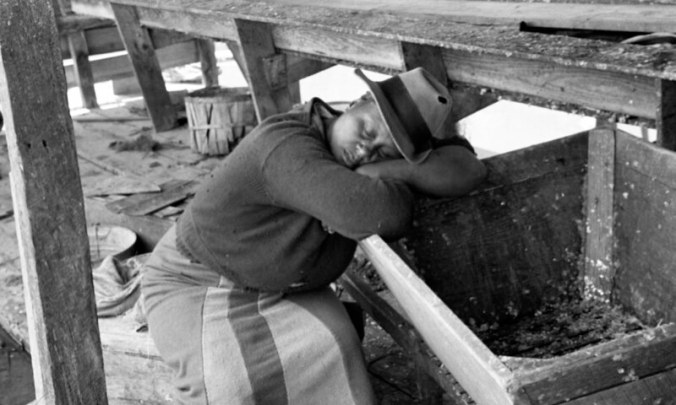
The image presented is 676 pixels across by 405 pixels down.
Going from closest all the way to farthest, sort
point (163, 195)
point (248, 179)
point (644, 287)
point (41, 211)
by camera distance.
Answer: point (41, 211) → point (248, 179) → point (644, 287) → point (163, 195)

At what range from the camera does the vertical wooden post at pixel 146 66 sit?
7.78m

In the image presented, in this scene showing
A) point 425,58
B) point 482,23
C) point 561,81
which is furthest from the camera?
point 425,58

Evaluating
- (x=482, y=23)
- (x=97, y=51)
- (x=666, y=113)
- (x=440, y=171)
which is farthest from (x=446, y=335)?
(x=97, y=51)

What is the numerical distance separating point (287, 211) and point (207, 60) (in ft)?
22.3

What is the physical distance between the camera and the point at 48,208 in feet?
9.22

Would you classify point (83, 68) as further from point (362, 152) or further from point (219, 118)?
point (362, 152)

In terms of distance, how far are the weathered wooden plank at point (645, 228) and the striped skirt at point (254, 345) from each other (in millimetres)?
1149

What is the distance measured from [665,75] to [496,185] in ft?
3.10

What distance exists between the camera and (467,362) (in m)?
2.44

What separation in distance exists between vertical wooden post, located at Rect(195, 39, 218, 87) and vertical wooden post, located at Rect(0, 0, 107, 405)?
6.97 metres

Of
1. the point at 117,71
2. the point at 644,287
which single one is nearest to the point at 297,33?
the point at 644,287

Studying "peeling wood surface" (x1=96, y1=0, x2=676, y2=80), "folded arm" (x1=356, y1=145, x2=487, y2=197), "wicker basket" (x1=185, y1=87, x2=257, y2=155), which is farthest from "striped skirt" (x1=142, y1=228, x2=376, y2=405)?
"wicker basket" (x1=185, y1=87, x2=257, y2=155)

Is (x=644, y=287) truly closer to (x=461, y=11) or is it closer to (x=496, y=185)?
(x=496, y=185)

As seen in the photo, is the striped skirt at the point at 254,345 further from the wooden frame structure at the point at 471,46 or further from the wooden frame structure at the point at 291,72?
the wooden frame structure at the point at 471,46
